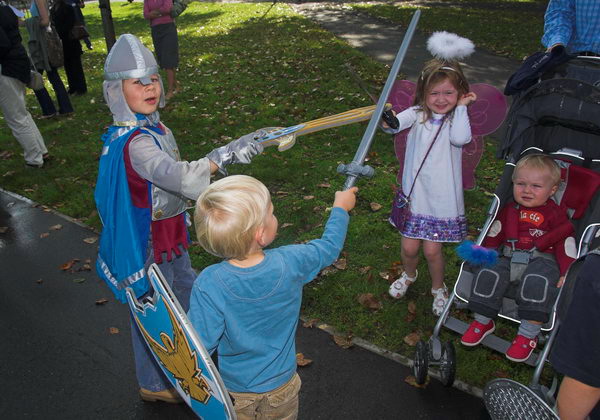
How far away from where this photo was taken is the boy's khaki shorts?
7.78 ft

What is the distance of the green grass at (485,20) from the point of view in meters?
12.7

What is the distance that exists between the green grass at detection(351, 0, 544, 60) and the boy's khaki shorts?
440 inches

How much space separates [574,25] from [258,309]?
358 cm

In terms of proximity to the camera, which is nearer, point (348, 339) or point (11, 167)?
point (348, 339)

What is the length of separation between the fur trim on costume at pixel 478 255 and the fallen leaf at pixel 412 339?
3.39 feet

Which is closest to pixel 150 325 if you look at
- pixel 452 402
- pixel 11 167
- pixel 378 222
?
pixel 452 402

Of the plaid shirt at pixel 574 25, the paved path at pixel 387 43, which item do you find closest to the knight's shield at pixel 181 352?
the plaid shirt at pixel 574 25

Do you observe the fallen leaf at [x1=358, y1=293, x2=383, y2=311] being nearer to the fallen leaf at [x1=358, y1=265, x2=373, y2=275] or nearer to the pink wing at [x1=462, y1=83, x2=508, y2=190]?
the fallen leaf at [x1=358, y1=265, x2=373, y2=275]

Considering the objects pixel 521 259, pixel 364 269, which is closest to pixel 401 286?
pixel 364 269

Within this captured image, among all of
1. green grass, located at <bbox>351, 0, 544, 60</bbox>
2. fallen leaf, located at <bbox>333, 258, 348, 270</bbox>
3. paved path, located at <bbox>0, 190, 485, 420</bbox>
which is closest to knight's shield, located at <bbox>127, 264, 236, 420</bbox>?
paved path, located at <bbox>0, 190, 485, 420</bbox>

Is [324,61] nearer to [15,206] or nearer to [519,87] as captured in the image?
[15,206]

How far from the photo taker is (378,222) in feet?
18.7

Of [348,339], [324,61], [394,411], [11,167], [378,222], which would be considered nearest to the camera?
[394,411]

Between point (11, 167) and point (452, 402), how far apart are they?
7.25 meters
